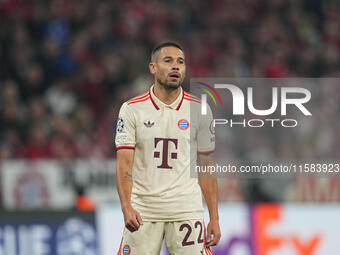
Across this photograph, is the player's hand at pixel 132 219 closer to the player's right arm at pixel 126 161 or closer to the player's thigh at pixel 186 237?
the player's right arm at pixel 126 161

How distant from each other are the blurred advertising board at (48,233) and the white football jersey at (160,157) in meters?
3.11

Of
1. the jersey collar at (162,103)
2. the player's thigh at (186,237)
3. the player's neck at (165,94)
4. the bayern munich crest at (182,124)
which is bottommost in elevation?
the player's thigh at (186,237)

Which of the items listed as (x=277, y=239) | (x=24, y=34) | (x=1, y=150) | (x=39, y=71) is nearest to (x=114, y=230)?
(x=277, y=239)

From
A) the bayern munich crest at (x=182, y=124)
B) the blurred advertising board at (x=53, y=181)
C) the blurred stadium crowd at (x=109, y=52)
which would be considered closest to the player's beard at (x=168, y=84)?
the bayern munich crest at (x=182, y=124)

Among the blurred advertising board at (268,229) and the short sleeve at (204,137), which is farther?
the blurred advertising board at (268,229)

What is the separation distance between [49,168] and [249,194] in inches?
110

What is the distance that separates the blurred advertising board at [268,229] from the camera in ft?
27.6

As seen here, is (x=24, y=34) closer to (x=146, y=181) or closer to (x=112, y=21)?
(x=112, y=21)

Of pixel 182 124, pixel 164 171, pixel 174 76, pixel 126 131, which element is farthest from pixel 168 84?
pixel 164 171

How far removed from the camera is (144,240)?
534 cm

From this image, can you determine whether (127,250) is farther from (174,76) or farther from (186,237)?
(174,76)

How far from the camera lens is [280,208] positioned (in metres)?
8.62

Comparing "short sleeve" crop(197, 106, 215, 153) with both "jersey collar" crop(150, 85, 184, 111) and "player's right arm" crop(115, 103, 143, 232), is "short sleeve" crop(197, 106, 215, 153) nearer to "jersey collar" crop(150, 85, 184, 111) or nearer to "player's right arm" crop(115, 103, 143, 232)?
"jersey collar" crop(150, 85, 184, 111)

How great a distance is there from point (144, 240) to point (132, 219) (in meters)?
0.29
